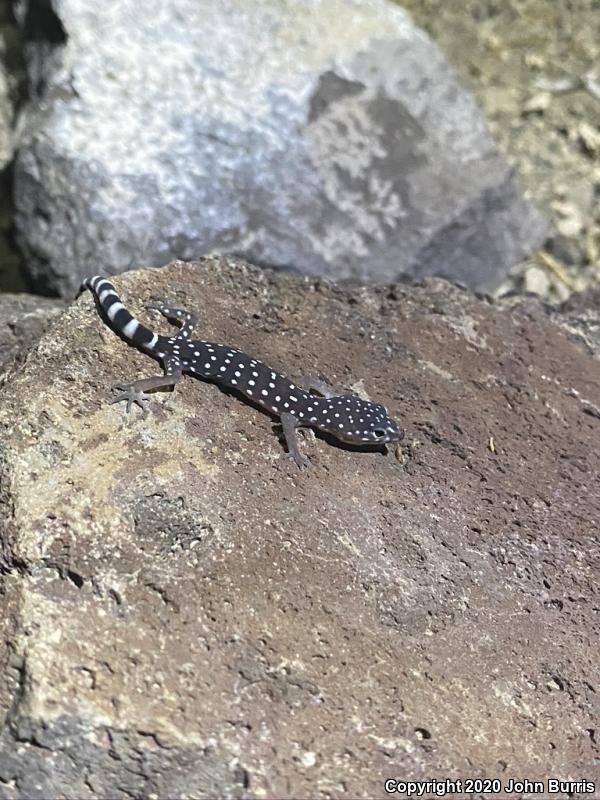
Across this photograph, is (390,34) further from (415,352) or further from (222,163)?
(415,352)

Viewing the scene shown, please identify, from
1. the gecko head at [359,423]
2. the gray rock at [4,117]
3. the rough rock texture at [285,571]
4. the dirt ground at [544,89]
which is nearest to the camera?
the rough rock texture at [285,571]

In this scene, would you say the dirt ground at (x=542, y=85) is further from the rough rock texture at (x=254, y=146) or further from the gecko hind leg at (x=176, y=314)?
the gecko hind leg at (x=176, y=314)

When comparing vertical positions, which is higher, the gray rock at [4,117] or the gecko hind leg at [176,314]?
the gecko hind leg at [176,314]

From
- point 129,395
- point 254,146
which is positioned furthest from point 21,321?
point 254,146

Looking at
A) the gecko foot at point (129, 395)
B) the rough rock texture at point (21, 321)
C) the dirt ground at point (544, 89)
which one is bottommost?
the rough rock texture at point (21, 321)

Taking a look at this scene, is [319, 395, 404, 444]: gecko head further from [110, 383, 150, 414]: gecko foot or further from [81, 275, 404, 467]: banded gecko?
[110, 383, 150, 414]: gecko foot

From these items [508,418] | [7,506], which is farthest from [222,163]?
[7,506]

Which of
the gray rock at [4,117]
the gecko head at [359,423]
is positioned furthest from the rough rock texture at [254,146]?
the gecko head at [359,423]
